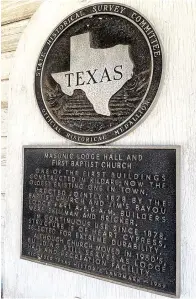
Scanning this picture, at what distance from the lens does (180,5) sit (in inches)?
43.3

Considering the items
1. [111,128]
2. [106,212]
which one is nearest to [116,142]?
[111,128]

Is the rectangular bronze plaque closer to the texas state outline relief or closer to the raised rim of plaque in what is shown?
the raised rim of plaque

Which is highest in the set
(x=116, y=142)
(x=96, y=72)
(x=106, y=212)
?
(x=96, y=72)

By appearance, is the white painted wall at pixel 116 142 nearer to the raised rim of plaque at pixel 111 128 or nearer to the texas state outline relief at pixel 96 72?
the raised rim of plaque at pixel 111 128

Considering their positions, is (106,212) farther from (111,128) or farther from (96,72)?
(96,72)

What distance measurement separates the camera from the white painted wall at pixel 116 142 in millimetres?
1056

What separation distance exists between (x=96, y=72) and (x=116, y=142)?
0.27 meters

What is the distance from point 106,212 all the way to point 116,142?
0.25 metres

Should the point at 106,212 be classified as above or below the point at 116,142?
below

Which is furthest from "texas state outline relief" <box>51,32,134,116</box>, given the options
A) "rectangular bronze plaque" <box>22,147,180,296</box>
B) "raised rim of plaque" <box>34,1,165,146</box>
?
"rectangular bronze plaque" <box>22,147,180,296</box>

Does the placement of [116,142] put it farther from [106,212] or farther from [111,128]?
[106,212]

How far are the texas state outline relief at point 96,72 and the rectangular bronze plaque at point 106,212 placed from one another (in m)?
0.20

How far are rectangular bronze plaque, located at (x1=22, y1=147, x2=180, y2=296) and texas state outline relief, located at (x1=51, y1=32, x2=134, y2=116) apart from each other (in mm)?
205

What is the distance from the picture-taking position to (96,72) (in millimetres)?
1225
